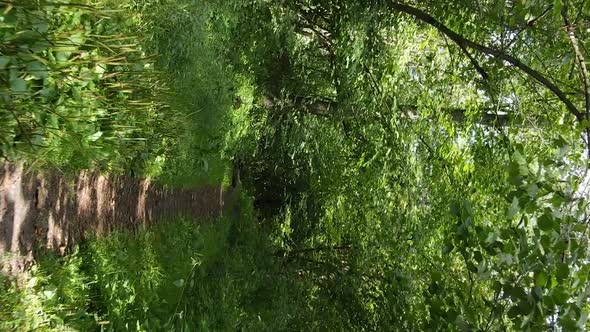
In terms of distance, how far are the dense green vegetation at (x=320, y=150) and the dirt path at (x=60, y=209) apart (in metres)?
0.17

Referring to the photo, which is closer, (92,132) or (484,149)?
(92,132)

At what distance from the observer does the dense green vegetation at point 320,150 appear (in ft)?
9.59

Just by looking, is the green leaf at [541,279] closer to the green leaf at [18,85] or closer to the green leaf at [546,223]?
the green leaf at [546,223]

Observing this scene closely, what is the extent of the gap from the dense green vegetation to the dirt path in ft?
0.54

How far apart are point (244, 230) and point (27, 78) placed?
846cm

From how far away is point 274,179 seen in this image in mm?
13180

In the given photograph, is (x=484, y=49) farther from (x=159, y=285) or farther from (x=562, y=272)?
(x=562, y=272)

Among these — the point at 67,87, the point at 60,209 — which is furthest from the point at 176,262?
the point at 67,87

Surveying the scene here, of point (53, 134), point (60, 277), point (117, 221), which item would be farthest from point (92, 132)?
point (117, 221)

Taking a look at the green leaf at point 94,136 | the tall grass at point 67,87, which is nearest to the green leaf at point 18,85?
the tall grass at point 67,87

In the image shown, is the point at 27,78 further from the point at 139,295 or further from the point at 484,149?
the point at 484,149

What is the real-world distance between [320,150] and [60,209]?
22.2 ft

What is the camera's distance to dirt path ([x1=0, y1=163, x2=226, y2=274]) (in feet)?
13.9

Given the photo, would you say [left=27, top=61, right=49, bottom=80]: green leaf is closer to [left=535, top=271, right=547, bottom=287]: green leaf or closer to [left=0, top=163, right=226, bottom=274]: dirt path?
[left=0, top=163, right=226, bottom=274]: dirt path
